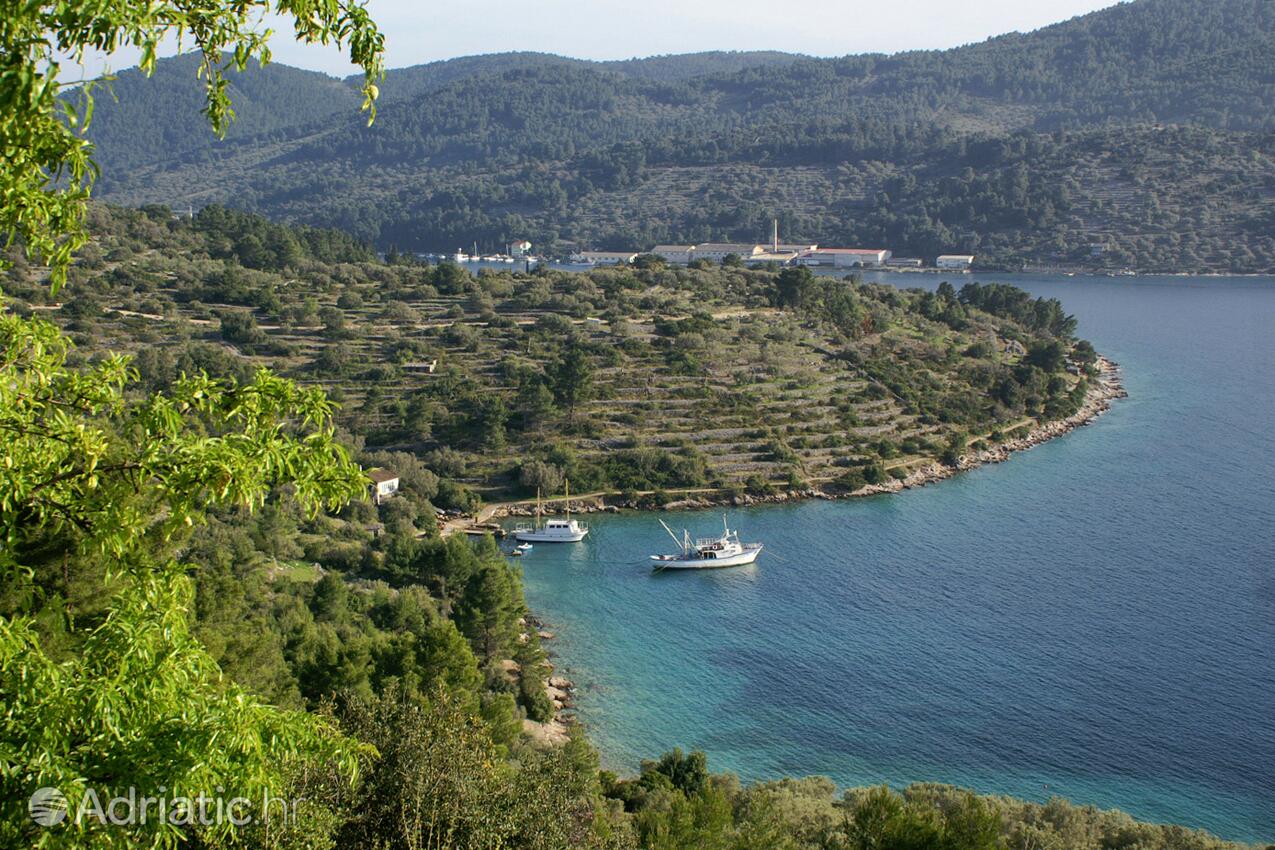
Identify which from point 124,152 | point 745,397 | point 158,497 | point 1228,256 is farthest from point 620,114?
point 158,497

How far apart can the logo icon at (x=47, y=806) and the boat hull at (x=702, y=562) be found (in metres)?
26.6

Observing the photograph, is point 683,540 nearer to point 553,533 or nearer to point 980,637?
point 553,533

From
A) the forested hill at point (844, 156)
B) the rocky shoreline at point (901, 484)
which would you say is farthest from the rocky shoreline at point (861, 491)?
the forested hill at point (844, 156)

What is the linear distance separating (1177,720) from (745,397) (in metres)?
22.6

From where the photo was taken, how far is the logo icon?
3188 mm

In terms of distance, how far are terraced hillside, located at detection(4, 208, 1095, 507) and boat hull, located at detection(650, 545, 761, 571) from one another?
653 centimetres

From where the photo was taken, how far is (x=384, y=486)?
109ft

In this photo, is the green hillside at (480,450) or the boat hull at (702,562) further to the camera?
the boat hull at (702,562)

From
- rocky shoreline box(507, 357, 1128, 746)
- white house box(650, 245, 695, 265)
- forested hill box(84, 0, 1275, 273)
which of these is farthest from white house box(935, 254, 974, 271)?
rocky shoreline box(507, 357, 1128, 746)

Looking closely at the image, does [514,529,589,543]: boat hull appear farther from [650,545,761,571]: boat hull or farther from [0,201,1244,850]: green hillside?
[650,545,761,571]: boat hull

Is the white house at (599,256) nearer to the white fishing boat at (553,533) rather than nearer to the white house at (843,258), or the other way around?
the white house at (843,258)

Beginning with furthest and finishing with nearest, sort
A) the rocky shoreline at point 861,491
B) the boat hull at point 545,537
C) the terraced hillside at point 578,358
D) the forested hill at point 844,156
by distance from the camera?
the forested hill at point 844,156
the terraced hillside at point 578,358
the boat hull at point 545,537
the rocky shoreline at point 861,491

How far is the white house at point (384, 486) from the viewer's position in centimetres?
3275

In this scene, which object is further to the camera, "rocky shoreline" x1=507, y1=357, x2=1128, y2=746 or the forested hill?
the forested hill
